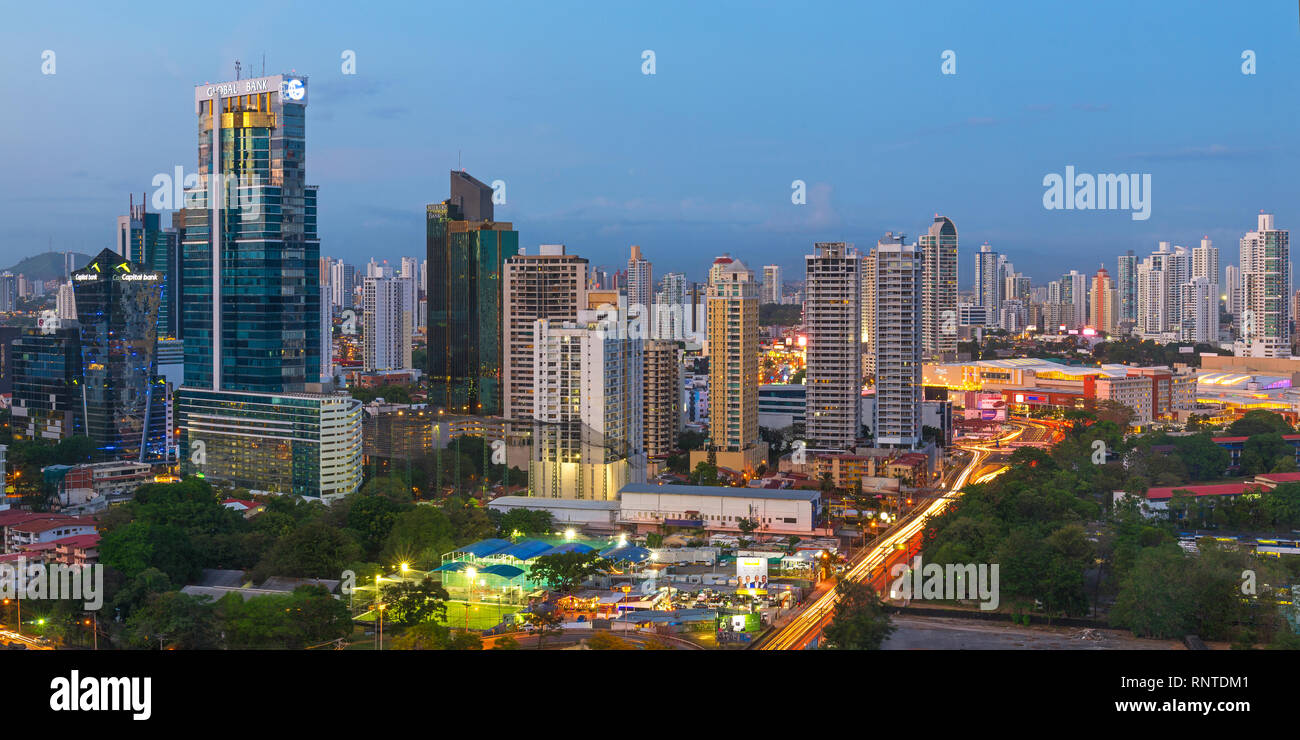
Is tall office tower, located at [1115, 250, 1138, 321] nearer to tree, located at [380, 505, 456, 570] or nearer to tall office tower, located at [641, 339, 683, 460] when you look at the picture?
tall office tower, located at [641, 339, 683, 460]

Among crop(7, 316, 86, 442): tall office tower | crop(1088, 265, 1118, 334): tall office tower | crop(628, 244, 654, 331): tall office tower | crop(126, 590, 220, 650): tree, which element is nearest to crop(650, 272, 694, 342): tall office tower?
crop(628, 244, 654, 331): tall office tower

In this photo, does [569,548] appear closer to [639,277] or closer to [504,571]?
[504,571]

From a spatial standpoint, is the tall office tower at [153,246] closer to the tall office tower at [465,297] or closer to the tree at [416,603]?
the tall office tower at [465,297]

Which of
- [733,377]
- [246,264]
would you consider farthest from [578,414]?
[246,264]

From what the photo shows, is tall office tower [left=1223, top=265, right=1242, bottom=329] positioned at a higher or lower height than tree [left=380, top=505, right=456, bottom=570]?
higher

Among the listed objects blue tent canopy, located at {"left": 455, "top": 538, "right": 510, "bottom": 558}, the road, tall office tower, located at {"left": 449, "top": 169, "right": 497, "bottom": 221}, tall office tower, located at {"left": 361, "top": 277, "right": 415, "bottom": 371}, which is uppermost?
tall office tower, located at {"left": 449, "top": 169, "right": 497, "bottom": 221}

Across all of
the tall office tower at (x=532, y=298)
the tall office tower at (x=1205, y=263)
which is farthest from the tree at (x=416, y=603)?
the tall office tower at (x=1205, y=263)

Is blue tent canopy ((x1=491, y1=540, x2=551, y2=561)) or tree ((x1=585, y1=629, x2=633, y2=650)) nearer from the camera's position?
tree ((x1=585, y1=629, x2=633, y2=650))

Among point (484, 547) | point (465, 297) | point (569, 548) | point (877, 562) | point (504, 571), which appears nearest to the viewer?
point (504, 571)
